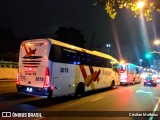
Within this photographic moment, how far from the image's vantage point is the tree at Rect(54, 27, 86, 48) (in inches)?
2800

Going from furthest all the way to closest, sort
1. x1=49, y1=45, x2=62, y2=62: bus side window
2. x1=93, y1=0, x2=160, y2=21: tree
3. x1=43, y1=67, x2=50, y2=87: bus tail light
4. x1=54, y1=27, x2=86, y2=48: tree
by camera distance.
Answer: x1=54, y1=27, x2=86, y2=48: tree
x1=49, y1=45, x2=62, y2=62: bus side window
x1=43, y1=67, x2=50, y2=87: bus tail light
x1=93, y1=0, x2=160, y2=21: tree

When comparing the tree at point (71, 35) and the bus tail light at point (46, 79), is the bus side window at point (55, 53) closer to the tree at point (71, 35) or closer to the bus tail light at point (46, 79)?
the bus tail light at point (46, 79)

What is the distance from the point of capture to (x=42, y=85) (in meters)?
15.2

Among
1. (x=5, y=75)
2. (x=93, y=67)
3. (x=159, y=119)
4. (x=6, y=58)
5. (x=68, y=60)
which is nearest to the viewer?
(x=159, y=119)

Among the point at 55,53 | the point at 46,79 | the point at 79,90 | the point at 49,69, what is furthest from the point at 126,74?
the point at 46,79

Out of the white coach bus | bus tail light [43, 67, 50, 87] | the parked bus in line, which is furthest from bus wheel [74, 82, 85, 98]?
the parked bus in line

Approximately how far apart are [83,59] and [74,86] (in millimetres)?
2484

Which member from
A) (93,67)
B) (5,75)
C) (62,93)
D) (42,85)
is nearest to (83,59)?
(93,67)

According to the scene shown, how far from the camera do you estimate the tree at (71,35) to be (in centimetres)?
7112

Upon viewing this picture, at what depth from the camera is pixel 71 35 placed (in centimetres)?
7194

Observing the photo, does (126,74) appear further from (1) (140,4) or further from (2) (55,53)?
(1) (140,4)

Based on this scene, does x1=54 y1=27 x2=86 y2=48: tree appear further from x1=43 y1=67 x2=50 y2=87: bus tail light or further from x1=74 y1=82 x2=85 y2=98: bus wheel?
x1=43 y1=67 x2=50 y2=87: bus tail light

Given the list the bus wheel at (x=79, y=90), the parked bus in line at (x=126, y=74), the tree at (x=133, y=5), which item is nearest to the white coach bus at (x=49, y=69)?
the bus wheel at (x=79, y=90)

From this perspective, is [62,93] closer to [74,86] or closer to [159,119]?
[74,86]
